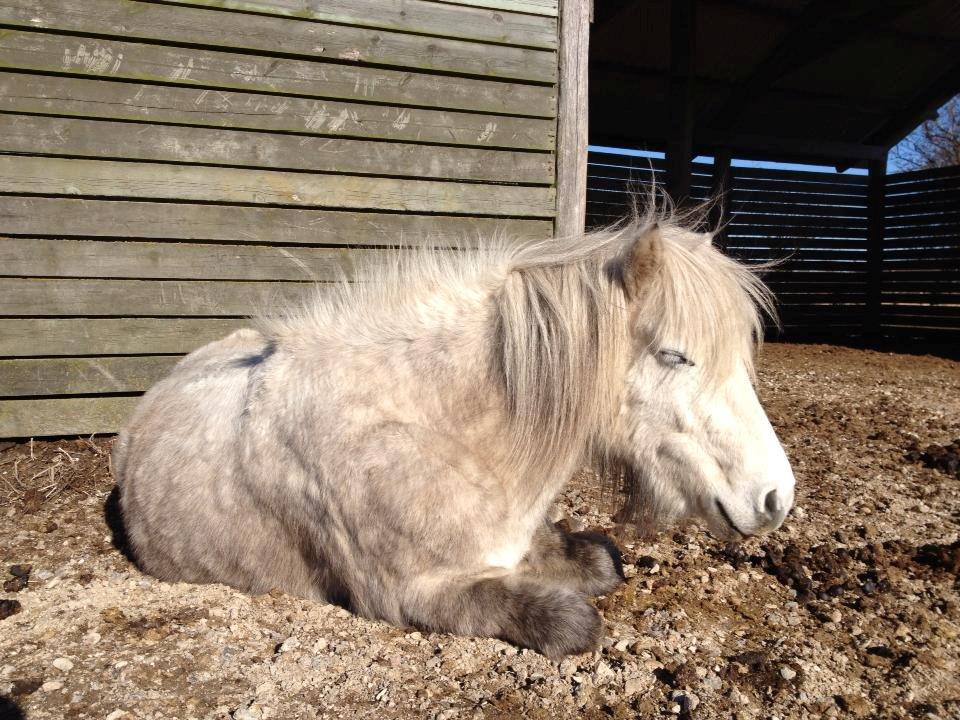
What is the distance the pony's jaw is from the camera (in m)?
2.01

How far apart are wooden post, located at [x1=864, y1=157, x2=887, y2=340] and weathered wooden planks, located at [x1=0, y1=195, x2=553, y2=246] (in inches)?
345

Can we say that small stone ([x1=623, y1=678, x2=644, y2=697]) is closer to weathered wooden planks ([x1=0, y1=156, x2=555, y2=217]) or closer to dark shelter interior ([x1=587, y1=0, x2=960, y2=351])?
weathered wooden planks ([x1=0, y1=156, x2=555, y2=217])

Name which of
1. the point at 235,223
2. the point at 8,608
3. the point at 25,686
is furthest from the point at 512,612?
the point at 235,223

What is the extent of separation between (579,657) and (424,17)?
4.05 m

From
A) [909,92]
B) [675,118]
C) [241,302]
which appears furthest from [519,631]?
[909,92]

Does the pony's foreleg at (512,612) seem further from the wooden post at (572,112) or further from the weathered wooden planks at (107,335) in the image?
the wooden post at (572,112)

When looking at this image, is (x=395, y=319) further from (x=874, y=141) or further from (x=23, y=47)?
(x=874, y=141)

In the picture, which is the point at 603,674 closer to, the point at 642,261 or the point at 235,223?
the point at 642,261

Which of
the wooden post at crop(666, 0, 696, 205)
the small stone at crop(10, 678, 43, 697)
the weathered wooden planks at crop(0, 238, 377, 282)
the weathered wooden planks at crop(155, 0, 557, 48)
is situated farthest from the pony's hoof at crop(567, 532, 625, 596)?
the wooden post at crop(666, 0, 696, 205)

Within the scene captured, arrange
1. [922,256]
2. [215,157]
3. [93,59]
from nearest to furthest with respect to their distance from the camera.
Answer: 1. [93,59]
2. [215,157]
3. [922,256]

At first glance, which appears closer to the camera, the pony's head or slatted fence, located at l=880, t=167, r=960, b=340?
the pony's head

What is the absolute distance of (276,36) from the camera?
159 inches

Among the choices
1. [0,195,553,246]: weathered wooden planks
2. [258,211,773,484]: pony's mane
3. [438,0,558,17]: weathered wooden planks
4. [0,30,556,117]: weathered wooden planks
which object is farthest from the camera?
[438,0,558,17]: weathered wooden planks

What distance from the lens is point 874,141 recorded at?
1164 cm
